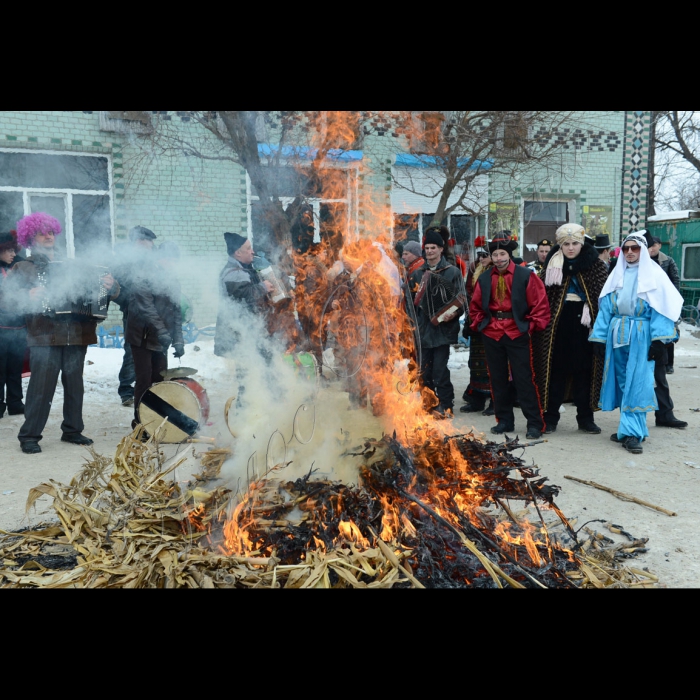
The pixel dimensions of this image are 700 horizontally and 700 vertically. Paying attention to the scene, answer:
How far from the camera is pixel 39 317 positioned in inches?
251

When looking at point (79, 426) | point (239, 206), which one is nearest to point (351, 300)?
point (79, 426)

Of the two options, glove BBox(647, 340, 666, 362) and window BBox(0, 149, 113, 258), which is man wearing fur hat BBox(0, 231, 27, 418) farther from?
glove BBox(647, 340, 666, 362)

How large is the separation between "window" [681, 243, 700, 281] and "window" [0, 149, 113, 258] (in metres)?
14.3

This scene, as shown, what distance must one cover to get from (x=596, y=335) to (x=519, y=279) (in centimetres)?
93

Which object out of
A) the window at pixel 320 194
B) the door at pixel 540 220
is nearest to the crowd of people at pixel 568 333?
the window at pixel 320 194

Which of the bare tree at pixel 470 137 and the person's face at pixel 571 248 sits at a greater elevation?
the bare tree at pixel 470 137

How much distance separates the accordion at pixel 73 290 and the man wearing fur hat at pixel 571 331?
446 centimetres

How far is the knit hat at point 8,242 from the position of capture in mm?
7457

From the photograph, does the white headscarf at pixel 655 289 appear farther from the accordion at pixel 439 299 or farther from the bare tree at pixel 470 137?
the bare tree at pixel 470 137

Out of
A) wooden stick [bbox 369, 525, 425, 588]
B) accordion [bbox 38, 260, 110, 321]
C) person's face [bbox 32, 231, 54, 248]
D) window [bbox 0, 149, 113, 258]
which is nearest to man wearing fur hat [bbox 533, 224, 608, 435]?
wooden stick [bbox 369, 525, 425, 588]

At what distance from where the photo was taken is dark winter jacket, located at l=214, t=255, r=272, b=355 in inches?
260

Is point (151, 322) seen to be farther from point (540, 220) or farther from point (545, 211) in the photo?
point (545, 211)

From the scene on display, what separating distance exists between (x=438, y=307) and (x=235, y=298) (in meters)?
2.30

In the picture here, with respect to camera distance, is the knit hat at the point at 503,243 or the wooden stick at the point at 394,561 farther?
the knit hat at the point at 503,243
